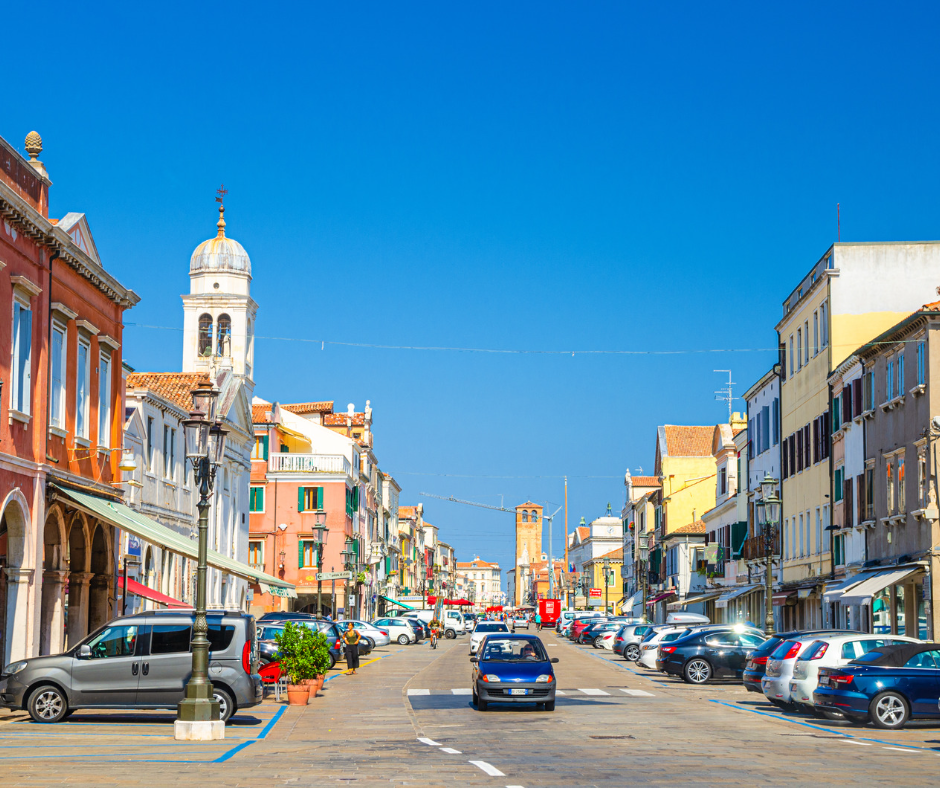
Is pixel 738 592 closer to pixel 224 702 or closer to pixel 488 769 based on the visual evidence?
pixel 224 702

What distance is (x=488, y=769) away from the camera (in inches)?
591

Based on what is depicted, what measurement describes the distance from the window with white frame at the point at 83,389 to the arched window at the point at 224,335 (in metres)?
34.3

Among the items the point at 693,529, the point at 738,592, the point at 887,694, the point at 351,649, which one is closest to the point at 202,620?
the point at 887,694

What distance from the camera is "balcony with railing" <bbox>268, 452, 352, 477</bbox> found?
80750 mm

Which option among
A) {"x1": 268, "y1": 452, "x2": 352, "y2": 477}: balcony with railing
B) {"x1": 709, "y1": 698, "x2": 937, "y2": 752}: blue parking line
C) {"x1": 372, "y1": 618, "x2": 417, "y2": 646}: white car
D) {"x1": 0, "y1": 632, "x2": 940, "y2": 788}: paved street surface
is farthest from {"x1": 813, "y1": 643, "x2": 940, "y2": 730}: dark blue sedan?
{"x1": 268, "y1": 452, "x2": 352, "y2": 477}: balcony with railing

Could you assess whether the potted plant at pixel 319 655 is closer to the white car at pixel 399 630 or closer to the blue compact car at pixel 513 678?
the blue compact car at pixel 513 678

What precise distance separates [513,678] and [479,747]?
7012mm

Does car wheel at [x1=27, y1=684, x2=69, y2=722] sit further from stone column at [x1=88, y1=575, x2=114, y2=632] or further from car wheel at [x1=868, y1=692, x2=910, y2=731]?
car wheel at [x1=868, y1=692, x2=910, y2=731]

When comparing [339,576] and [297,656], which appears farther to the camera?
[339,576]

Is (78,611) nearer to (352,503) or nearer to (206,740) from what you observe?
(206,740)

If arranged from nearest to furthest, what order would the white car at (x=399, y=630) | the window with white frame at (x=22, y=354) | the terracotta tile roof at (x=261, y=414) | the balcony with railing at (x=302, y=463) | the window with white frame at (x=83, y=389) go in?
the window with white frame at (x=22, y=354) < the window with white frame at (x=83, y=389) < the white car at (x=399, y=630) < the terracotta tile roof at (x=261, y=414) < the balcony with railing at (x=302, y=463)

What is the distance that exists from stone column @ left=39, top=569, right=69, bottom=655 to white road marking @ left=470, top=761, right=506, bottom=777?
15382 millimetres

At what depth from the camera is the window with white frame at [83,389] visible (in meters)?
30.2

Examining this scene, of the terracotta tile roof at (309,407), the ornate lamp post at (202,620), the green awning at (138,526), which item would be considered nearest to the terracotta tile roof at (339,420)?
the terracotta tile roof at (309,407)
